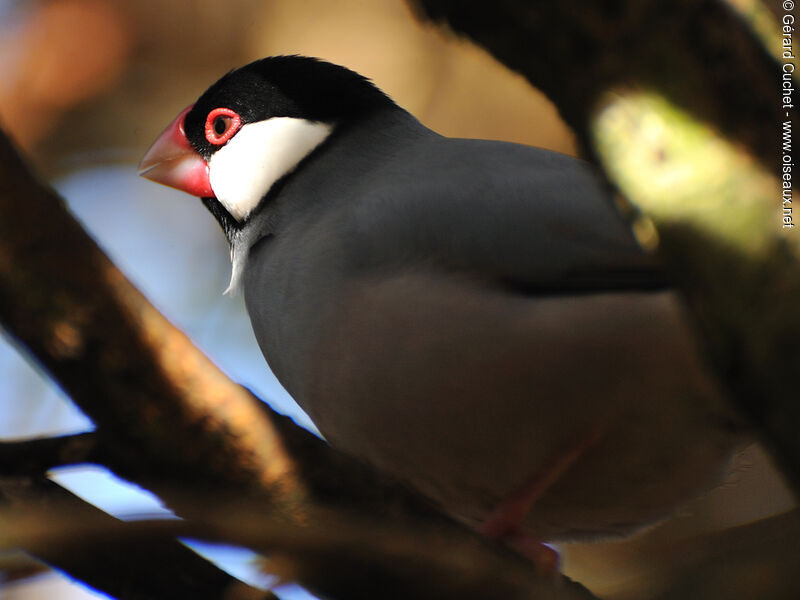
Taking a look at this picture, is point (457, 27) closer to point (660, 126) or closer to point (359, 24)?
point (660, 126)

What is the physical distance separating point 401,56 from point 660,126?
3436mm

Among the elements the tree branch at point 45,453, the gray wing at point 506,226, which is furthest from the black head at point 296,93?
the tree branch at point 45,453

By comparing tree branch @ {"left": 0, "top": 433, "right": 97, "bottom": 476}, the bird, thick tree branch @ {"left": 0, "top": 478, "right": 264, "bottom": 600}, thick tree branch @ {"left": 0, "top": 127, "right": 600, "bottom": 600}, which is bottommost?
thick tree branch @ {"left": 0, "top": 478, "right": 264, "bottom": 600}

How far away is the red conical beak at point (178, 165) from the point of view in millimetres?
2635

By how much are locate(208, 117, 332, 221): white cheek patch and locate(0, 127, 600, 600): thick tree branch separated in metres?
0.88

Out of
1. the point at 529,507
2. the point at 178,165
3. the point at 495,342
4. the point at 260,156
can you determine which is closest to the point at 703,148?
the point at 495,342

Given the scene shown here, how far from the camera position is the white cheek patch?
2.47 meters

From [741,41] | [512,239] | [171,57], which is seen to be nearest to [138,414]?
[512,239]

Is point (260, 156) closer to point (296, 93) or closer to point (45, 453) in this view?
point (296, 93)

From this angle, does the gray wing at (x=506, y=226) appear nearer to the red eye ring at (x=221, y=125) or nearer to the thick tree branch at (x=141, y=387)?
the thick tree branch at (x=141, y=387)

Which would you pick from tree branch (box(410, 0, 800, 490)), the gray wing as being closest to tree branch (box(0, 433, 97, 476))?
the gray wing

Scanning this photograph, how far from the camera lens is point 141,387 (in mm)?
1564

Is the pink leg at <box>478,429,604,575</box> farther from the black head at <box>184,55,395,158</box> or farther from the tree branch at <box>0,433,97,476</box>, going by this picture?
the black head at <box>184,55,395,158</box>

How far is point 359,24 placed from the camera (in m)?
4.18
